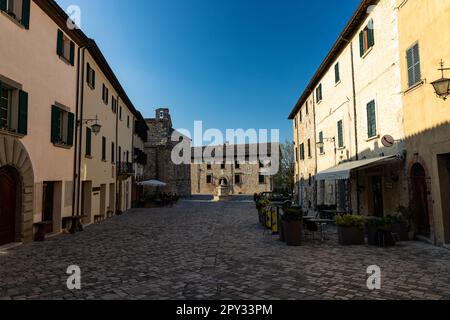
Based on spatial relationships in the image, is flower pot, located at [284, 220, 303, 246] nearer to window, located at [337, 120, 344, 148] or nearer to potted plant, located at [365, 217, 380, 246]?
potted plant, located at [365, 217, 380, 246]

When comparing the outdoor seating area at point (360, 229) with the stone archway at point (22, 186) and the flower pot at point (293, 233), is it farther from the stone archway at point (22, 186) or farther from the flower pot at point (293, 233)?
the stone archway at point (22, 186)

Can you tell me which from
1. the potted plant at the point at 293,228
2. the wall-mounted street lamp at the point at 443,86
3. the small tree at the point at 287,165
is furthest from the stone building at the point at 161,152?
the wall-mounted street lamp at the point at 443,86

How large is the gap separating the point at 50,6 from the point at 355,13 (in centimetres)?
1165

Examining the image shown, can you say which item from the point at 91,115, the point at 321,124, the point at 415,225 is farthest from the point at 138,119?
the point at 415,225

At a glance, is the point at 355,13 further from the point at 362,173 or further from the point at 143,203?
the point at 143,203

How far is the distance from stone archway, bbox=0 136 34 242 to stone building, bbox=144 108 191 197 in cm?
2929

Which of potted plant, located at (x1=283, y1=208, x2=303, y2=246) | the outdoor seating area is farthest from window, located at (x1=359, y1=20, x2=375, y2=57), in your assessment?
potted plant, located at (x1=283, y1=208, x2=303, y2=246)

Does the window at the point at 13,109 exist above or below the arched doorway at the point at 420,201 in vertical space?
above

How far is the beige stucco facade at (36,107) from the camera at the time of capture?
9.07 m

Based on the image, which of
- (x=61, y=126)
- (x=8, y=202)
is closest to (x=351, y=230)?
(x=8, y=202)

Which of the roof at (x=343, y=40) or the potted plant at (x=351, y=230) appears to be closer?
the potted plant at (x=351, y=230)

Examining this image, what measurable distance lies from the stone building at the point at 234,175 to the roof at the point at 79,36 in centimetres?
3423

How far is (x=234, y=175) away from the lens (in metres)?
53.4

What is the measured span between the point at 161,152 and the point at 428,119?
35088 mm
